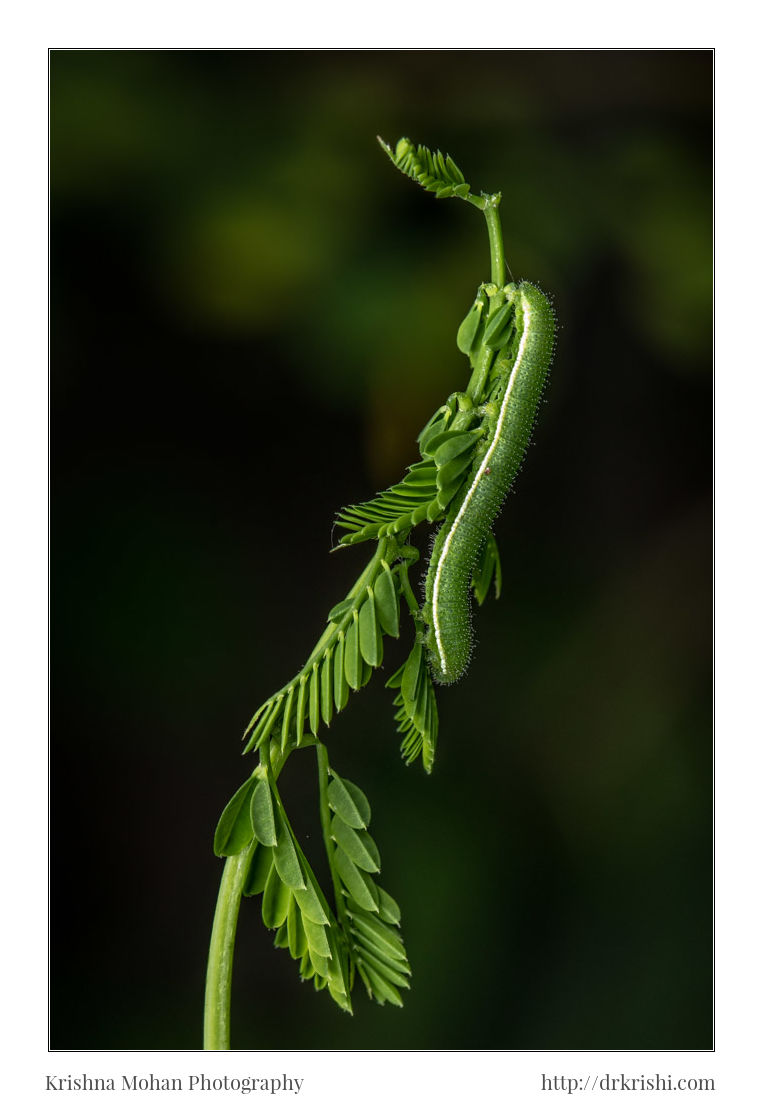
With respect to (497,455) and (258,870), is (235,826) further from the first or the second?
(497,455)

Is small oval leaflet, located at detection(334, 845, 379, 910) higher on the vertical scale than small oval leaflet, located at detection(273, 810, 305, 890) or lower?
lower

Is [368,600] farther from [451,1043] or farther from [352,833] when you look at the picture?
[451,1043]

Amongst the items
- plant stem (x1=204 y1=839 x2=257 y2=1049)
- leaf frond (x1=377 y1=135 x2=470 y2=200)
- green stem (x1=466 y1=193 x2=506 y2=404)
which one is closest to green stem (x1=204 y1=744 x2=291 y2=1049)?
plant stem (x1=204 y1=839 x2=257 y2=1049)

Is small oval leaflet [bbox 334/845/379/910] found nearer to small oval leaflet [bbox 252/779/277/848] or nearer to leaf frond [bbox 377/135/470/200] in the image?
small oval leaflet [bbox 252/779/277/848]

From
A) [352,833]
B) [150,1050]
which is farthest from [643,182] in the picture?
[150,1050]

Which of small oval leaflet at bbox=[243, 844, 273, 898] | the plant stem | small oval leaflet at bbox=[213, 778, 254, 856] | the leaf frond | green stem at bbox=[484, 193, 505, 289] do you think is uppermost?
the leaf frond

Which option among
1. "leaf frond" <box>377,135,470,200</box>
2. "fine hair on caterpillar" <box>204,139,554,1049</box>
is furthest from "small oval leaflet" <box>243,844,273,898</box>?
"leaf frond" <box>377,135,470,200</box>
